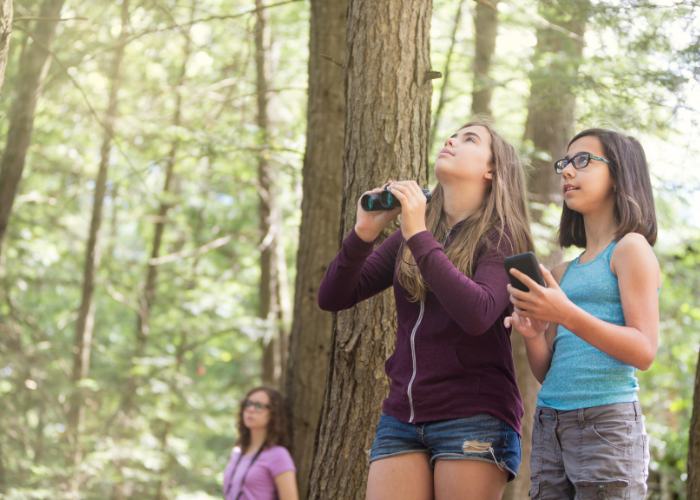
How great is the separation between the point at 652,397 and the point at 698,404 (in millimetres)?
8440

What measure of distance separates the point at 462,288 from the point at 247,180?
7311 mm

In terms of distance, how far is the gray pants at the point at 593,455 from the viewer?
67.3 inches

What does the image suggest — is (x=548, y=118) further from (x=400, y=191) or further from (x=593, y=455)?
(x=593, y=455)

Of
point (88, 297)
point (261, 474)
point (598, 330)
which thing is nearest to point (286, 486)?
point (261, 474)

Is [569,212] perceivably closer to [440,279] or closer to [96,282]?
[440,279]

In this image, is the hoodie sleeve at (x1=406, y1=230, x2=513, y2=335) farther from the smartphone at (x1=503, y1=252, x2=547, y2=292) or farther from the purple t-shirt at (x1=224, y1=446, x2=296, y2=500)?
the purple t-shirt at (x1=224, y1=446, x2=296, y2=500)

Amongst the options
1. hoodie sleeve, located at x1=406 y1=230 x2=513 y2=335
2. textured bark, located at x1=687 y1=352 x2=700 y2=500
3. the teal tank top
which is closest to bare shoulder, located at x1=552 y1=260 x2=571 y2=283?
the teal tank top

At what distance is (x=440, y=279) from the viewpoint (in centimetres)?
182

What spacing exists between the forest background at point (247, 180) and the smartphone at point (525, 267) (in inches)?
40.2

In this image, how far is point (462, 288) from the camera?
1810mm

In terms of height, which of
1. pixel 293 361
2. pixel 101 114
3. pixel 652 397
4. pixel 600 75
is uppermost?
pixel 101 114

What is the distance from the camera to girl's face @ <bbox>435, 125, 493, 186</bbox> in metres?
2.21

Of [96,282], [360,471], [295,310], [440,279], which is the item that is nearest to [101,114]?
[96,282]

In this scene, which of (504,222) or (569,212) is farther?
(569,212)
